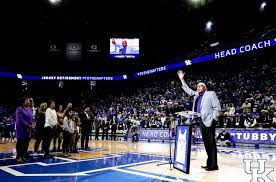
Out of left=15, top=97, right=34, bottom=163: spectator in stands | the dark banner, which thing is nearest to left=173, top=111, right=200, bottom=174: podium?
left=15, top=97, right=34, bottom=163: spectator in stands

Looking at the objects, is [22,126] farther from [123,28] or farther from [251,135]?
[123,28]

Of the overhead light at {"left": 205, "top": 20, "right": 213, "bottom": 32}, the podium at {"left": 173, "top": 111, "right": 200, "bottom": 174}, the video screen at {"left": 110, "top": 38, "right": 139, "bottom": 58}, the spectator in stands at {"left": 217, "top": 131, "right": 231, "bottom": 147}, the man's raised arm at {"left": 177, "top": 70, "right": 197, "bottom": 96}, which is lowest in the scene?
the spectator in stands at {"left": 217, "top": 131, "right": 231, "bottom": 147}

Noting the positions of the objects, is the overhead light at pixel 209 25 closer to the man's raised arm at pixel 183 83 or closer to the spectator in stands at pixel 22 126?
the man's raised arm at pixel 183 83

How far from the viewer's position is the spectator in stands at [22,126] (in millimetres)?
5969

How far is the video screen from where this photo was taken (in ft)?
78.4

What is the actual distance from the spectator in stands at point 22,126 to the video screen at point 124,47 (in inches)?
715

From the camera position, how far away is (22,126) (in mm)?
5984

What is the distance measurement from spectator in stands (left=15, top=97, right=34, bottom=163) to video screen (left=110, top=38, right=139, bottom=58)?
59.6 ft

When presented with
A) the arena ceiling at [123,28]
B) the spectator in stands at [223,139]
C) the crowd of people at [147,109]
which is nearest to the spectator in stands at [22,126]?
the crowd of people at [147,109]

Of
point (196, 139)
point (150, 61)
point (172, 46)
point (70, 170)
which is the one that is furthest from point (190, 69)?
point (70, 170)

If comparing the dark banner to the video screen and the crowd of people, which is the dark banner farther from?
the video screen

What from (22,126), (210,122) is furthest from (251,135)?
(22,126)

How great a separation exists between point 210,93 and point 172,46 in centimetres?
2117

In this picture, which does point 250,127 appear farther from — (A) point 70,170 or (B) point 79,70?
(B) point 79,70
